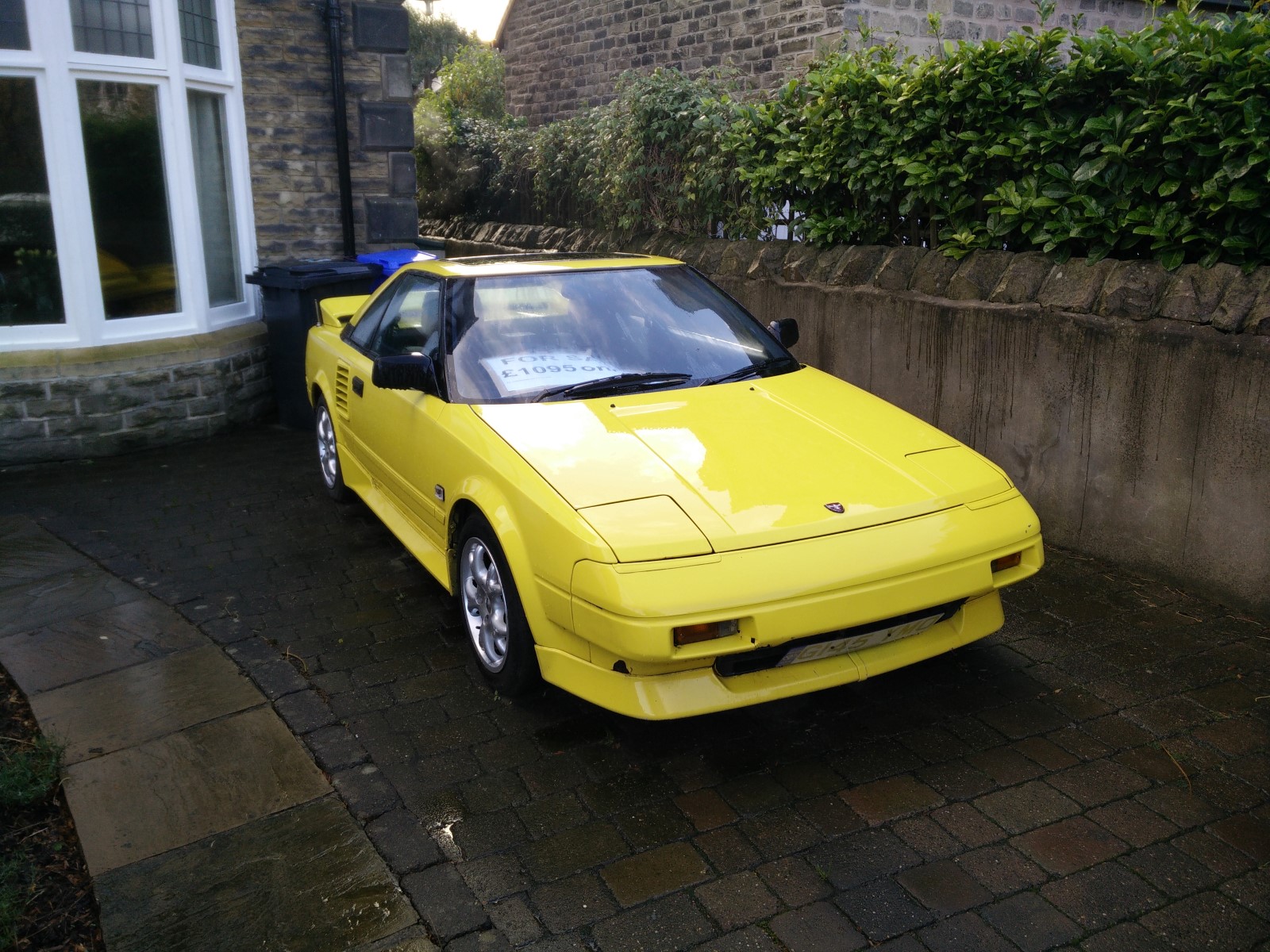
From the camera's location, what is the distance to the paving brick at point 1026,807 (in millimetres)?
3186

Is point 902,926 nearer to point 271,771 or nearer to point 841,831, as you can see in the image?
point 841,831

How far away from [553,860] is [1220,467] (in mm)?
3514

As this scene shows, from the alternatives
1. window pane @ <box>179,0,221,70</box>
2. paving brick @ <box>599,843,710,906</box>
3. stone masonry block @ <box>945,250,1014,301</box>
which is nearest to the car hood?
paving brick @ <box>599,843,710,906</box>

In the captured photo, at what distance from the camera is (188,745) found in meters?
3.71

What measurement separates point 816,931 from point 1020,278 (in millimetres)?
3942

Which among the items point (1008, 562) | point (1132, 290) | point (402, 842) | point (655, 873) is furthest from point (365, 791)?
point (1132, 290)

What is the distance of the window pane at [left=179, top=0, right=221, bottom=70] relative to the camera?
7.95m

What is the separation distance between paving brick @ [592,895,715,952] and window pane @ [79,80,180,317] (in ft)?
21.8

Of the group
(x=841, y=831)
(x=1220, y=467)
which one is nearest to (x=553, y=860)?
(x=841, y=831)

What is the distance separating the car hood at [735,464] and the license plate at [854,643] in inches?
14.5

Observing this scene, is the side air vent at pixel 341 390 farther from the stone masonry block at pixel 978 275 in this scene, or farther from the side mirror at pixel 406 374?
the stone masonry block at pixel 978 275

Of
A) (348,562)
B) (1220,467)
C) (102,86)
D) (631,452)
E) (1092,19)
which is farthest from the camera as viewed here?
(1092,19)

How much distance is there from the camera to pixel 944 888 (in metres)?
2.89

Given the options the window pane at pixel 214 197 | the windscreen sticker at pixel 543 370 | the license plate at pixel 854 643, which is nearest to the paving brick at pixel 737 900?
the license plate at pixel 854 643
